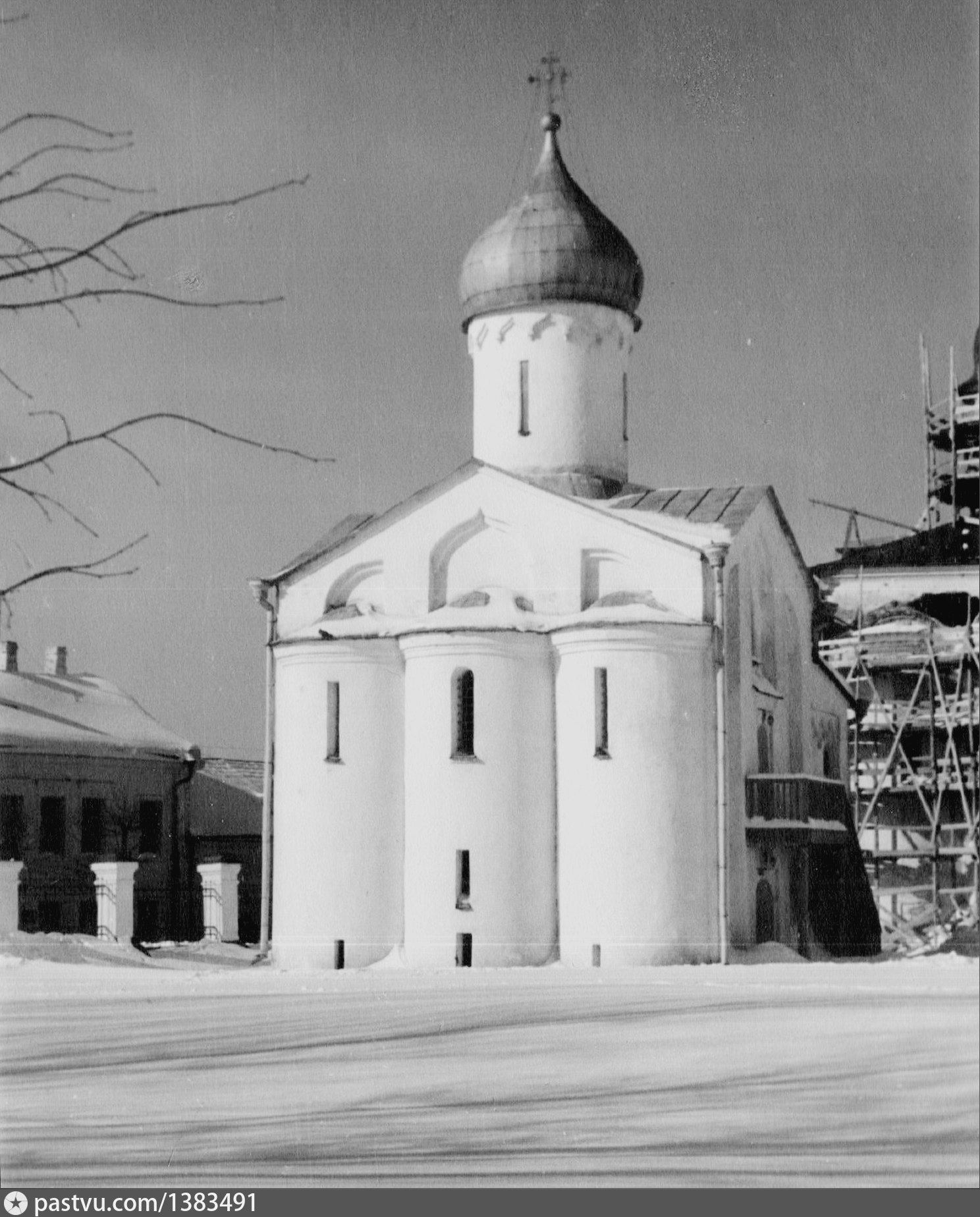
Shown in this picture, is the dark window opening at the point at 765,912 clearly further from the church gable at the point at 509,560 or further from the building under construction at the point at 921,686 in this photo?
the church gable at the point at 509,560

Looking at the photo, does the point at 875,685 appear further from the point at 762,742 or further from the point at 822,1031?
the point at 822,1031

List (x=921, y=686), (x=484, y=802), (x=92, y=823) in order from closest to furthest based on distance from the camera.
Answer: (x=92, y=823), (x=484, y=802), (x=921, y=686)

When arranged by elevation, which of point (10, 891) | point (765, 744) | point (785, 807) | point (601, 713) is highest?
point (601, 713)

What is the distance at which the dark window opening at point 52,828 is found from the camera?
44.0 ft

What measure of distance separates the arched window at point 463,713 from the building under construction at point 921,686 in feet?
10.7

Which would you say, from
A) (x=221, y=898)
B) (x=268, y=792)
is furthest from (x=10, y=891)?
(x=268, y=792)

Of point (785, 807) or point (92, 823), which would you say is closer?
point (92, 823)

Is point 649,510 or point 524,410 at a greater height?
point 524,410

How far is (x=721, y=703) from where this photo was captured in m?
16.0

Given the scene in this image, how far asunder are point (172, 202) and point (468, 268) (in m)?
2.83

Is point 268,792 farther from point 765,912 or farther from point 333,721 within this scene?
point 765,912

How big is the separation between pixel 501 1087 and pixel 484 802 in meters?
6.06

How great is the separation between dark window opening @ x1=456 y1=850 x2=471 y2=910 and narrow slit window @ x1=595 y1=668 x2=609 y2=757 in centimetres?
146

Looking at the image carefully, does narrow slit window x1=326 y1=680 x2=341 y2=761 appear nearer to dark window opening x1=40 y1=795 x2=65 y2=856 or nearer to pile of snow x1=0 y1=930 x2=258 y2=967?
pile of snow x1=0 y1=930 x2=258 y2=967
